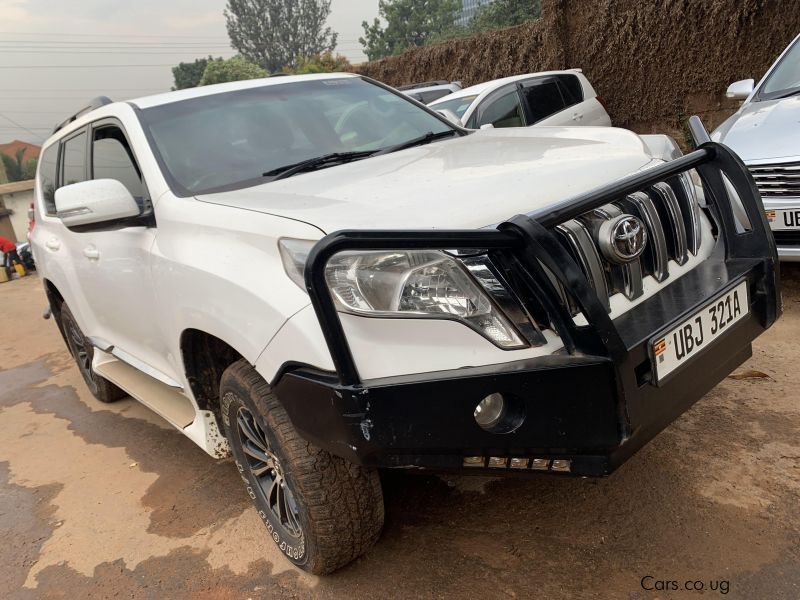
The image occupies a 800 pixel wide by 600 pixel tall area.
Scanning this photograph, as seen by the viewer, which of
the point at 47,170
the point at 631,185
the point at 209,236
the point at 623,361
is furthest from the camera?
the point at 47,170

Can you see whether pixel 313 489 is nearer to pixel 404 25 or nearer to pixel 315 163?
pixel 315 163

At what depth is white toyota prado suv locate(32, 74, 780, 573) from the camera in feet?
5.70

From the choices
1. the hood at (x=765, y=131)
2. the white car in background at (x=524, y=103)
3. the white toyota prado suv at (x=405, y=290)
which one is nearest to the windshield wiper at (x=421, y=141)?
the white toyota prado suv at (x=405, y=290)

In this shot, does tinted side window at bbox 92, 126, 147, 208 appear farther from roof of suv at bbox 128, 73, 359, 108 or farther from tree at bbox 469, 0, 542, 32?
tree at bbox 469, 0, 542, 32

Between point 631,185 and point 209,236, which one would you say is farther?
point 209,236

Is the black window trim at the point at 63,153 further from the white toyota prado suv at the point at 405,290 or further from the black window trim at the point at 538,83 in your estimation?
the black window trim at the point at 538,83

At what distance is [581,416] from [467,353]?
1.07 ft

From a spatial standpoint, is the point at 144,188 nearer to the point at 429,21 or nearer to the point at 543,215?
the point at 543,215

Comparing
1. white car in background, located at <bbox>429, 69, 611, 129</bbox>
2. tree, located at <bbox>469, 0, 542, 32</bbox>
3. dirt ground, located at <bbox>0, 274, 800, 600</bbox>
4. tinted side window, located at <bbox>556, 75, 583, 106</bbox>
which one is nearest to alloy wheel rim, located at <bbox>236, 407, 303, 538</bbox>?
dirt ground, located at <bbox>0, 274, 800, 600</bbox>

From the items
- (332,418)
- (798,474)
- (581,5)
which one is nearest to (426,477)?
(332,418)

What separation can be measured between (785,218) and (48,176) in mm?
4492

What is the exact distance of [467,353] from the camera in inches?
69.5

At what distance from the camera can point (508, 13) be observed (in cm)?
4791

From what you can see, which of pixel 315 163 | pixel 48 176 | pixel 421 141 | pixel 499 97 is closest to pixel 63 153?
pixel 48 176
